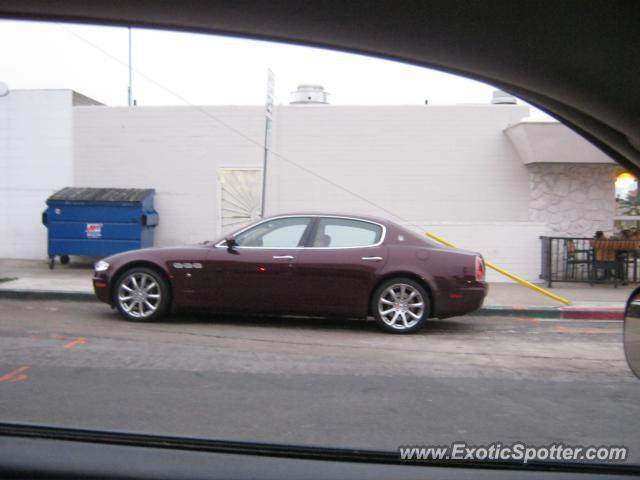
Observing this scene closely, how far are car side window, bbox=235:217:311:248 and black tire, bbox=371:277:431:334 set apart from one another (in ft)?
4.13

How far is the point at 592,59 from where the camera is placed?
2.46 metres

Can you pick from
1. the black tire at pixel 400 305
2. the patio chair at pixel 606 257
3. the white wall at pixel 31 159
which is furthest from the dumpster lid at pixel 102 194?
the patio chair at pixel 606 257

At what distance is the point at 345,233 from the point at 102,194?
705cm

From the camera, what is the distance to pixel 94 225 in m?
13.3

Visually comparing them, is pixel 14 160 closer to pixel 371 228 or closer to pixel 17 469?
pixel 371 228

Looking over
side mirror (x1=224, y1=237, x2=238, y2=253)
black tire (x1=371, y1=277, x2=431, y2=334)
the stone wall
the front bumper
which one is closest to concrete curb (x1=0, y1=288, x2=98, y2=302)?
the front bumper

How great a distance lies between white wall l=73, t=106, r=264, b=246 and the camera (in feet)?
47.1

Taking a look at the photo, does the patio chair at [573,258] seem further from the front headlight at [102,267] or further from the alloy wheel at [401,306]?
the front headlight at [102,267]

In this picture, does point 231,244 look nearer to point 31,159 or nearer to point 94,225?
point 94,225

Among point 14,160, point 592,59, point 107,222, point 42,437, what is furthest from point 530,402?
point 14,160

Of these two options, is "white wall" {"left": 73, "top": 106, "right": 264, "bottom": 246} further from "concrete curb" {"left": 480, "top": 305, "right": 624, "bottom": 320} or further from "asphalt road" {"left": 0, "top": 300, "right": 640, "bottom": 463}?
"concrete curb" {"left": 480, "top": 305, "right": 624, "bottom": 320}

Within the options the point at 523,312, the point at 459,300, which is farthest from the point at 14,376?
the point at 523,312

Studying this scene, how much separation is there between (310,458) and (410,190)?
11800 millimetres

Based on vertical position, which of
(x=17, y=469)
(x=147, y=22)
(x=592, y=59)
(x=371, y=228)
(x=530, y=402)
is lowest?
(x=530, y=402)
